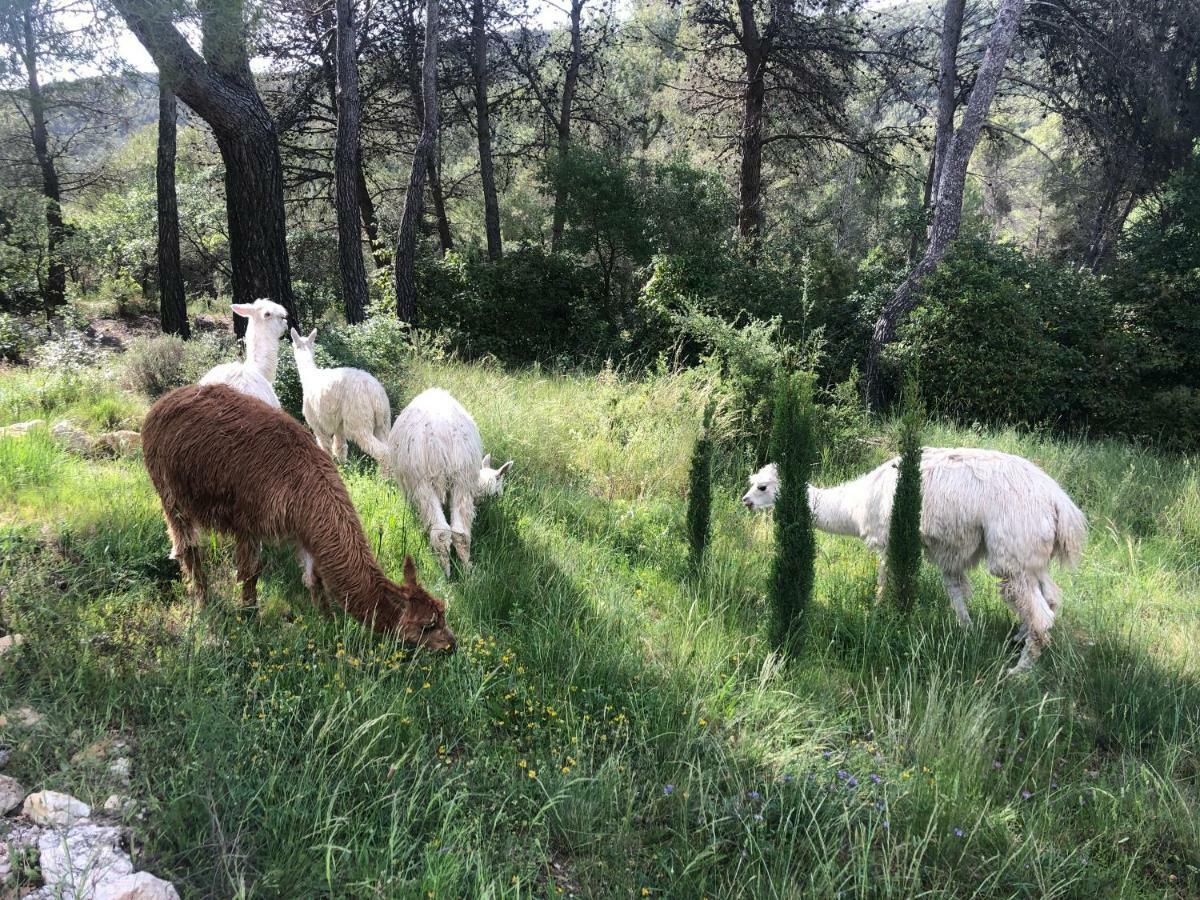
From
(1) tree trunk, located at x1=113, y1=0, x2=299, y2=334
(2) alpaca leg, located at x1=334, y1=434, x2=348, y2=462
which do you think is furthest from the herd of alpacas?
(1) tree trunk, located at x1=113, y1=0, x2=299, y2=334

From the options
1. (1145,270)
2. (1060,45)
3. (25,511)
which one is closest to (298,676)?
(25,511)

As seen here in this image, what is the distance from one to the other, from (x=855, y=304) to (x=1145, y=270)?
187 inches

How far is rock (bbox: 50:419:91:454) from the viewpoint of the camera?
19.7 feet

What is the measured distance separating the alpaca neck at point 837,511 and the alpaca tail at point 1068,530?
1202 mm

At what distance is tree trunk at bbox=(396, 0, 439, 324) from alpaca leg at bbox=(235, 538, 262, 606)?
9785 millimetres

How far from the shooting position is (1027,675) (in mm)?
3895

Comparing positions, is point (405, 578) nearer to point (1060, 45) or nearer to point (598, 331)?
point (598, 331)

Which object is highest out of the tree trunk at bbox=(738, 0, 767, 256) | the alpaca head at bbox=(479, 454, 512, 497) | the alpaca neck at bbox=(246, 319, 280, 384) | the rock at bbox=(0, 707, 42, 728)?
the tree trunk at bbox=(738, 0, 767, 256)

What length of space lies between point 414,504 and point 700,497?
2039 millimetres

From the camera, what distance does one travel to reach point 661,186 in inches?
602

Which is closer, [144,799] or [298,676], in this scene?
[144,799]

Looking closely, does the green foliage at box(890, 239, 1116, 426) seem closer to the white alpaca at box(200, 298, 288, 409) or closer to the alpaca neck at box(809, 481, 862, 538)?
the alpaca neck at box(809, 481, 862, 538)

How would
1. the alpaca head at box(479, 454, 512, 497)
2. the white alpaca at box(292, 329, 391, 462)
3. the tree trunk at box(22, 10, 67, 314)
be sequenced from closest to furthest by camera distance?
the alpaca head at box(479, 454, 512, 497) < the white alpaca at box(292, 329, 391, 462) < the tree trunk at box(22, 10, 67, 314)

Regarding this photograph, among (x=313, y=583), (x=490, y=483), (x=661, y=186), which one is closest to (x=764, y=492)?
(x=490, y=483)
